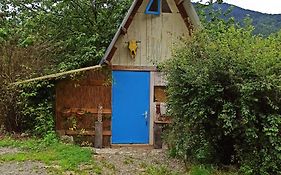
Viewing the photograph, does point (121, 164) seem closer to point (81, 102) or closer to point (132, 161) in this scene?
point (132, 161)

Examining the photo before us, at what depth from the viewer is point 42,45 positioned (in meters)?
14.4

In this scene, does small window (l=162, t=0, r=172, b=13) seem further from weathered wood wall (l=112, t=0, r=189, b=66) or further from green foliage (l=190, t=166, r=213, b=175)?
green foliage (l=190, t=166, r=213, b=175)

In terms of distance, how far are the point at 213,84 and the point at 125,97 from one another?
4932mm

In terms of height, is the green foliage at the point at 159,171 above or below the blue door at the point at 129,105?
below

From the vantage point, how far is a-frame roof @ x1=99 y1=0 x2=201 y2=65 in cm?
1234

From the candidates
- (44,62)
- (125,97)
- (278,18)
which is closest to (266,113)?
(125,97)

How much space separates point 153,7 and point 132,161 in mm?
5374

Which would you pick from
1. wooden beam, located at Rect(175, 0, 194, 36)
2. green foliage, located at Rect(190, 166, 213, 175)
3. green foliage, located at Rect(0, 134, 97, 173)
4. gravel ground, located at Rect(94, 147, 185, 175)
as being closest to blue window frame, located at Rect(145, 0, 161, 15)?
wooden beam, located at Rect(175, 0, 194, 36)

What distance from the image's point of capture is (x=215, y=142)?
855 centimetres

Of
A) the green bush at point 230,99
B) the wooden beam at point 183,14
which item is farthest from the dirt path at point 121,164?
the wooden beam at point 183,14

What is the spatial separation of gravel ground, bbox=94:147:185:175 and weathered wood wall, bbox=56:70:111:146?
1.88 m

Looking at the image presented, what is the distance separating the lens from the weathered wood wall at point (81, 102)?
490 inches

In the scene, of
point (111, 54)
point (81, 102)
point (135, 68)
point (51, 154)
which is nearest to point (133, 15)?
point (111, 54)

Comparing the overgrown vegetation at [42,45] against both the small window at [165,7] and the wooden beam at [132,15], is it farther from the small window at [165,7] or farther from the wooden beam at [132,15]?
the small window at [165,7]
